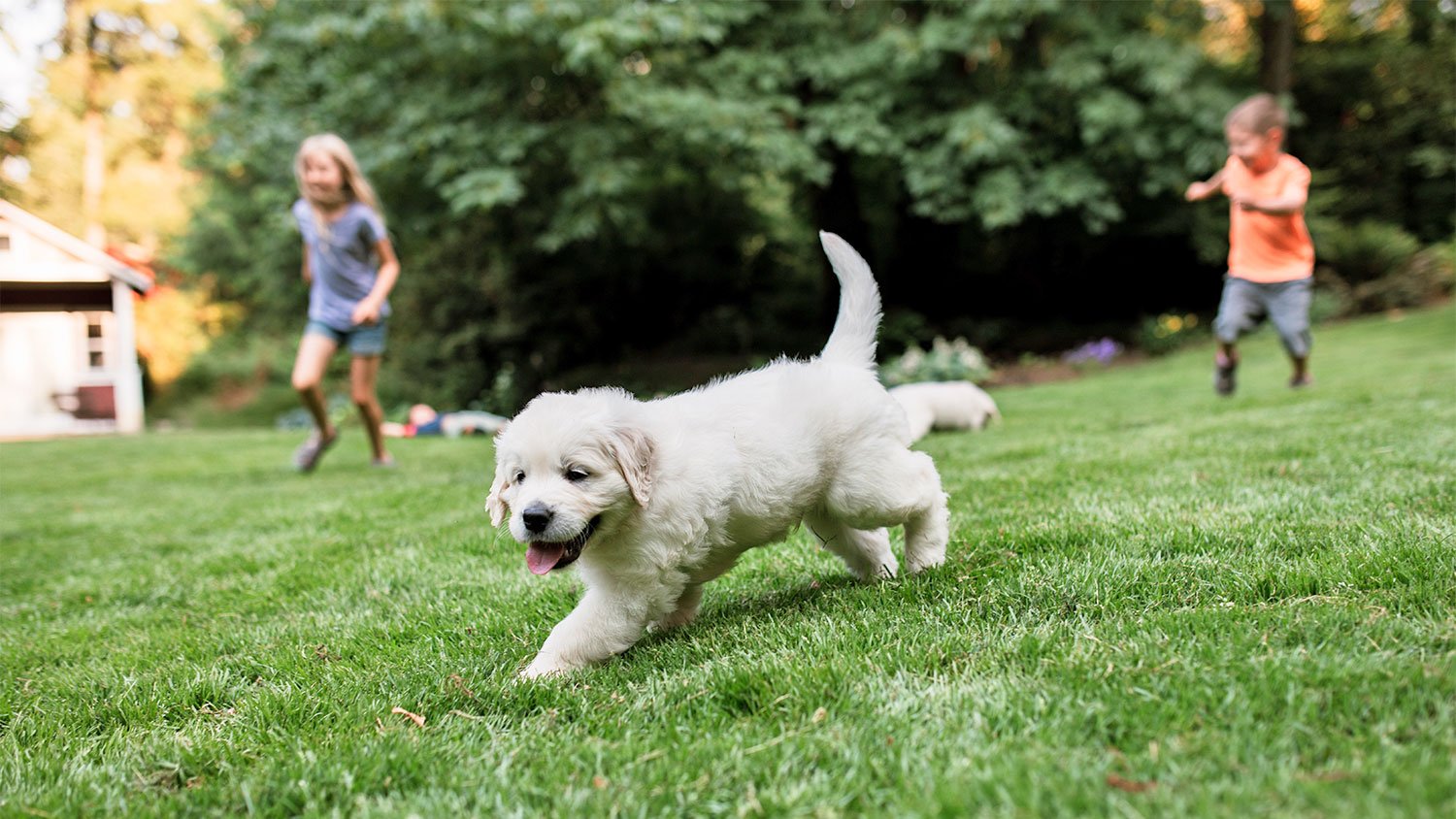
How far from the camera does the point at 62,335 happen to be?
22.7m

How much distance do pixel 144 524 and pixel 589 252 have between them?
12.1 metres

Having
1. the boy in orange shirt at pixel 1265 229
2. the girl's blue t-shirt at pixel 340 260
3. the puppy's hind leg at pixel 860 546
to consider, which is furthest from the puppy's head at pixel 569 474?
the boy in orange shirt at pixel 1265 229

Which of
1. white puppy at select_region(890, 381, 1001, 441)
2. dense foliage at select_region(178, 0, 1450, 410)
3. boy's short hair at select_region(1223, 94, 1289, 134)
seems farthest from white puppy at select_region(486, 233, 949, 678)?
dense foliage at select_region(178, 0, 1450, 410)

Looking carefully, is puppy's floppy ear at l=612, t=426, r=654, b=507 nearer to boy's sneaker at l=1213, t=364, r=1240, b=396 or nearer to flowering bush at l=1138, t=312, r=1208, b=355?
boy's sneaker at l=1213, t=364, r=1240, b=396

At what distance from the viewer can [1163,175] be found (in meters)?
14.0

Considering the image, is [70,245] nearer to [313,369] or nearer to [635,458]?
[313,369]

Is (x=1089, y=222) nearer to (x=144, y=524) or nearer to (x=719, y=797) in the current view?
(x=144, y=524)

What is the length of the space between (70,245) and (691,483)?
23.2m

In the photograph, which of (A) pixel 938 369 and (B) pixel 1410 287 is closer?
(A) pixel 938 369

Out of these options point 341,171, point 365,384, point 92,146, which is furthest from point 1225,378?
point 92,146

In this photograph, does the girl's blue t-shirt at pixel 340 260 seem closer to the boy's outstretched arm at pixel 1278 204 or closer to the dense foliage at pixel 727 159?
the dense foliage at pixel 727 159

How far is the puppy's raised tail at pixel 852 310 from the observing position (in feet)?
11.0

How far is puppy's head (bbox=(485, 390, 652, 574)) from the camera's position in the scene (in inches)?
101

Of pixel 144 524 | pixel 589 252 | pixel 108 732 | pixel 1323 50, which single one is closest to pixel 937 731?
pixel 108 732
